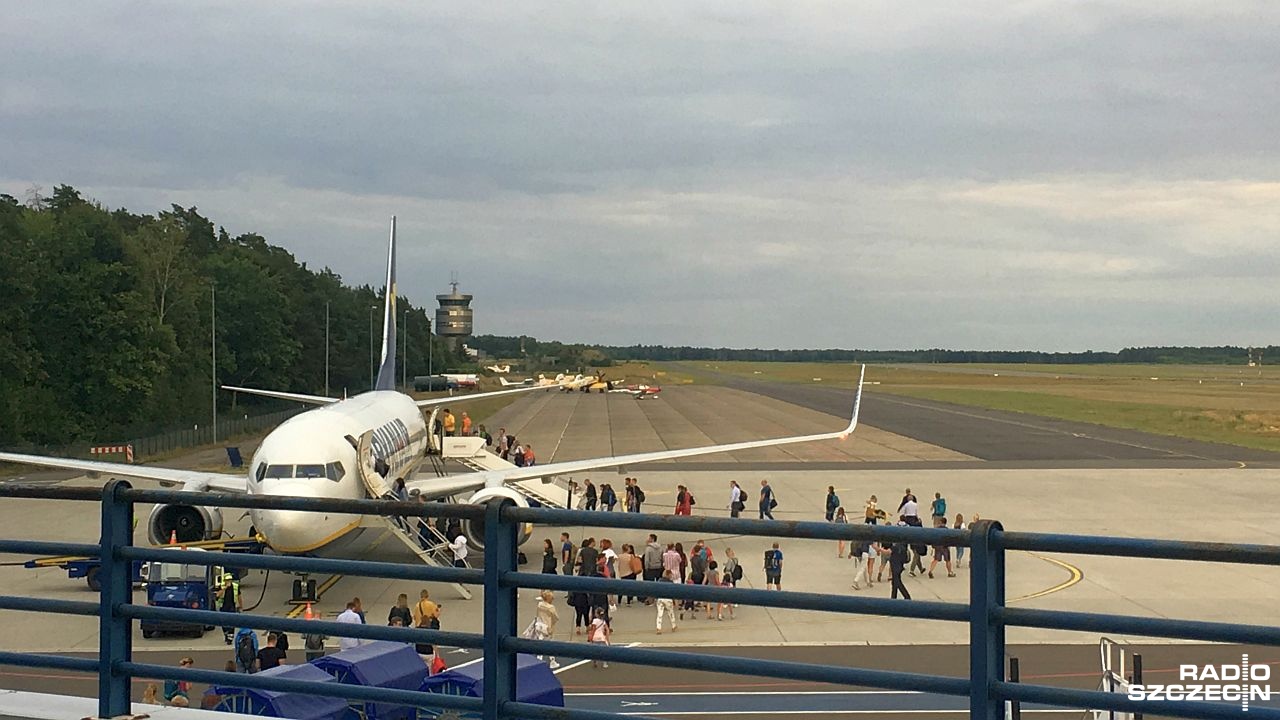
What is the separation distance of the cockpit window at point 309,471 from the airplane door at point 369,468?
1.69m

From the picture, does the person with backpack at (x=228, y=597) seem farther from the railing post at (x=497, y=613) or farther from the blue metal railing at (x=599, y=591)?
the railing post at (x=497, y=613)

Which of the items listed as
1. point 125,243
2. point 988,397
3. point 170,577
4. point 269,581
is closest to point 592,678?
point 170,577

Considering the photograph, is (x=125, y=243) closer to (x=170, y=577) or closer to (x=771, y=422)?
(x=771, y=422)

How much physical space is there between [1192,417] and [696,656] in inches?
4641

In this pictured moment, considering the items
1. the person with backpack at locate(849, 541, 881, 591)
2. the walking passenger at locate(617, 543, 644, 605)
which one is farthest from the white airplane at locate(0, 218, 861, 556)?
the person with backpack at locate(849, 541, 881, 591)

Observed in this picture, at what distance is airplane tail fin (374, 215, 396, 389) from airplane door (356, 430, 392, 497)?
17598 millimetres

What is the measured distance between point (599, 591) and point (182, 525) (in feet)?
105

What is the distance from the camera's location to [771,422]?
10312 centimetres

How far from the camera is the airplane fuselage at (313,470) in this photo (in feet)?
91.8

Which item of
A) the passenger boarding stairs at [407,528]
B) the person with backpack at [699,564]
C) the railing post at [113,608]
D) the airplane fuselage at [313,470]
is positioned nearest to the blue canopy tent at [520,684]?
the railing post at [113,608]

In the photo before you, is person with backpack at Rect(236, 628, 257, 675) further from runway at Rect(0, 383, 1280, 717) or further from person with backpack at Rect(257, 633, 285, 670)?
runway at Rect(0, 383, 1280, 717)

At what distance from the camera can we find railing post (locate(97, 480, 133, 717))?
6203 millimetres

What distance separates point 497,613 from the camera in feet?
18.1

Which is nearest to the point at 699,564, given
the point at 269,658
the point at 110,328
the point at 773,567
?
the point at 773,567
